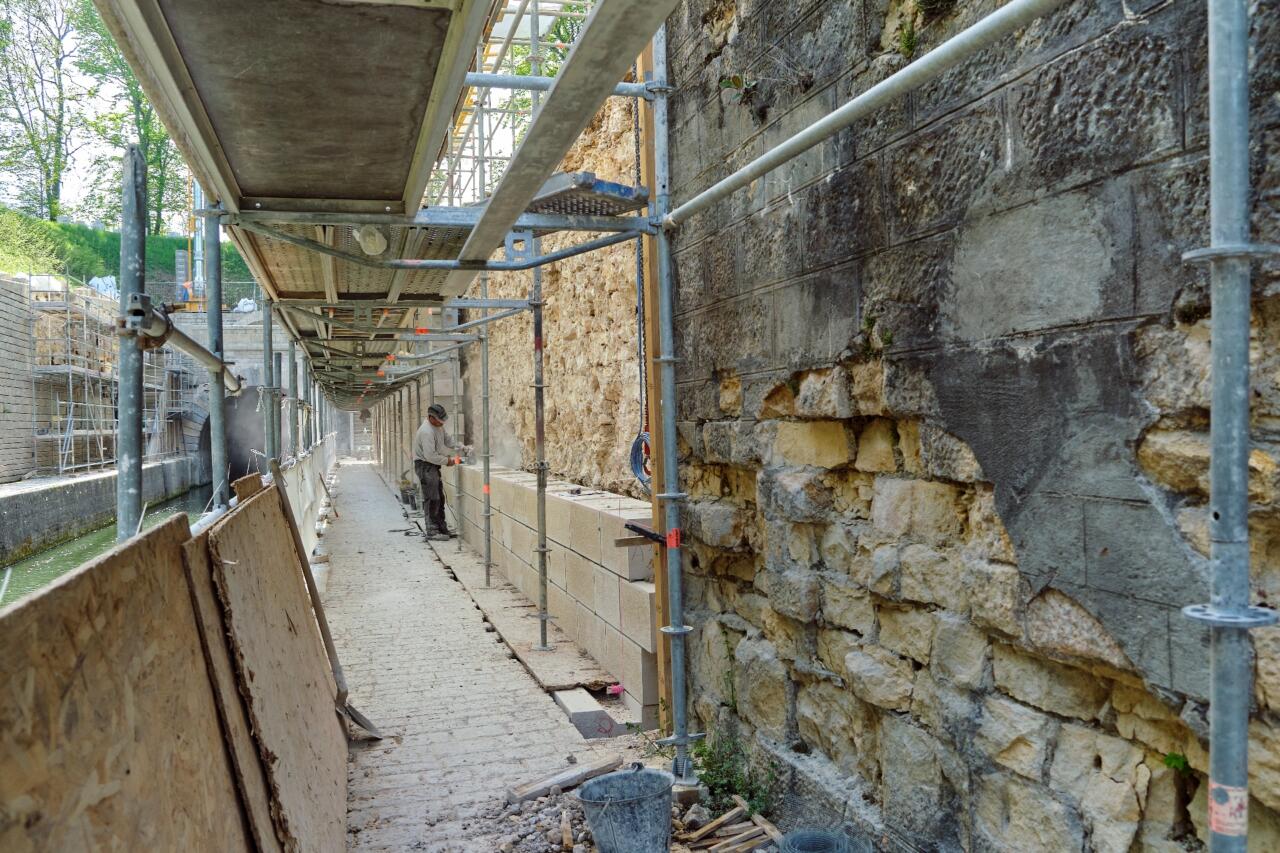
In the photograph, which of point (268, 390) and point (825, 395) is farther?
point (268, 390)

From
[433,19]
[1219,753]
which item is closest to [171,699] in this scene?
[433,19]

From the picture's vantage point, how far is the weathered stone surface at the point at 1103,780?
2410 mm

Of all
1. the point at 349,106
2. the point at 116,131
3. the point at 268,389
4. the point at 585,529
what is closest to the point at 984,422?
Result: the point at 349,106

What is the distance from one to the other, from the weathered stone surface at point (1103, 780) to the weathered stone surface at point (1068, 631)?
238 mm

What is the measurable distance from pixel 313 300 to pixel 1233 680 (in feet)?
24.7

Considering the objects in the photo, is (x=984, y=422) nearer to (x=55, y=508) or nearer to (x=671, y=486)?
(x=671, y=486)

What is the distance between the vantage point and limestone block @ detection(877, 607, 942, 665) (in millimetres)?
3195

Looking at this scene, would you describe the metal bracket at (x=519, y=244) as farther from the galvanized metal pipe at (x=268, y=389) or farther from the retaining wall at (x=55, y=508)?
the retaining wall at (x=55, y=508)

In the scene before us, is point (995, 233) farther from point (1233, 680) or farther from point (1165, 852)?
point (1165, 852)

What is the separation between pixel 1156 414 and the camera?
2.26 m

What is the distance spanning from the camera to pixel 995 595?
9.20 feet

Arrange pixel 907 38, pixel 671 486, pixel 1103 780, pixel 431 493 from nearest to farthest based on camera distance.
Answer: pixel 1103 780
pixel 907 38
pixel 671 486
pixel 431 493

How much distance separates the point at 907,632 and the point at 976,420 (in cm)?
84

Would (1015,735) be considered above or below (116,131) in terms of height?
below
